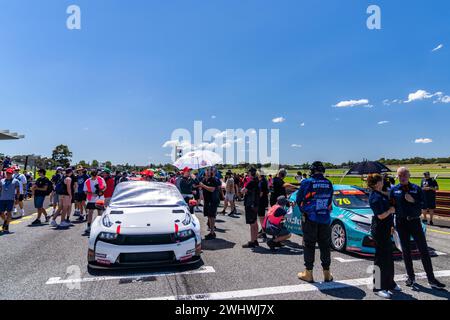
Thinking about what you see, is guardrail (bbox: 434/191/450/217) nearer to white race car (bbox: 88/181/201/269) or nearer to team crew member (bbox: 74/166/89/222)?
white race car (bbox: 88/181/201/269)

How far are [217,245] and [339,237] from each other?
2.77 meters

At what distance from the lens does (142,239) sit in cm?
460

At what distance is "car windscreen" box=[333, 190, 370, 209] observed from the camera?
666cm

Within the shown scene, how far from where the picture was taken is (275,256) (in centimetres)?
599

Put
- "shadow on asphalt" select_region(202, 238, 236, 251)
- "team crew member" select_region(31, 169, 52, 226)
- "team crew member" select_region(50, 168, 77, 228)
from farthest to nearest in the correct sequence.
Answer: "team crew member" select_region(31, 169, 52, 226) < "team crew member" select_region(50, 168, 77, 228) < "shadow on asphalt" select_region(202, 238, 236, 251)

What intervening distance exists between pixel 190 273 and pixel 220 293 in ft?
3.18

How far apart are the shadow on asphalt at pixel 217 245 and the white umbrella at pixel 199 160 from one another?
33.5 feet

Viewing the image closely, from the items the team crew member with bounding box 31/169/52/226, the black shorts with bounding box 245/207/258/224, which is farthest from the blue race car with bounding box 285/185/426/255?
the team crew member with bounding box 31/169/52/226

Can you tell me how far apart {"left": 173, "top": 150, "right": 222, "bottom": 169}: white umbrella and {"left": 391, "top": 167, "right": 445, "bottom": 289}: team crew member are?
13403 millimetres

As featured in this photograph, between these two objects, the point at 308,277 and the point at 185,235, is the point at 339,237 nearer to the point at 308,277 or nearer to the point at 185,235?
the point at 308,277

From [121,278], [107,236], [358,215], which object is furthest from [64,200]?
[358,215]

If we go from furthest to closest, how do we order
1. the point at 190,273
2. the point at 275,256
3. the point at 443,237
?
the point at 443,237
the point at 275,256
the point at 190,273
